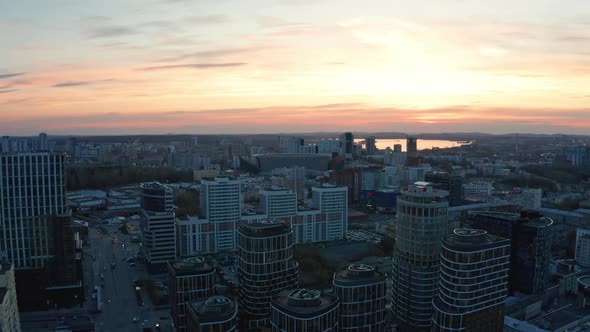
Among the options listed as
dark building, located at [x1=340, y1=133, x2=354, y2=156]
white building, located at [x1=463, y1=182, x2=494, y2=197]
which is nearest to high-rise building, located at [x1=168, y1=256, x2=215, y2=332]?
white building, located at [x1=463, y1=182, x2=494, y2=197]

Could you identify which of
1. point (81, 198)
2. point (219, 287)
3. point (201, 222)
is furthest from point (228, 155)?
point (219, 287)

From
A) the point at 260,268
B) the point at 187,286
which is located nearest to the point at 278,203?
the point at 260,268

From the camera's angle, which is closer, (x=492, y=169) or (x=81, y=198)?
(x=81, y=198)

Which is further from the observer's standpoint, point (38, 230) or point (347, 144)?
point (347, 144)

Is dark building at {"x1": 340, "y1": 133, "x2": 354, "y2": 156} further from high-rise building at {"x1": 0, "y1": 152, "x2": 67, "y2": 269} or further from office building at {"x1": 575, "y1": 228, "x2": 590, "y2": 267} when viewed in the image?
high-rise building at {"x1": 0, "y1": 152, "x2": 67, "y2": 269}

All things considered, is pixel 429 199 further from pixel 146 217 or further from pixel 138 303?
pixel 146 217

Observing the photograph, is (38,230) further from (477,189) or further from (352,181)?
(477,189)
